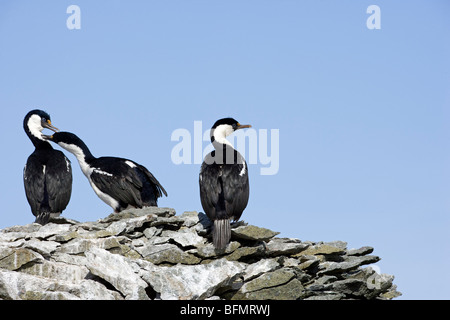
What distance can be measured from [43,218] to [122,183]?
2242 mm

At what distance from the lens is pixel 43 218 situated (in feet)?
58.7

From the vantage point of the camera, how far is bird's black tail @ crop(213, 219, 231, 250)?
15109 millimetres

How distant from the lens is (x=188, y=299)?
43.1 ft

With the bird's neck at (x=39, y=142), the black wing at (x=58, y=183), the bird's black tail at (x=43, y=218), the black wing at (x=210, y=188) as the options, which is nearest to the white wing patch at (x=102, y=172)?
the black wing at (x=58, y=183)

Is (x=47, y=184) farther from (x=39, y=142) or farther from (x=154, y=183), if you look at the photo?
(x=154, y=183)

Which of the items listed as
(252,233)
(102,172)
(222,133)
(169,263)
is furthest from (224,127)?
(169,263)

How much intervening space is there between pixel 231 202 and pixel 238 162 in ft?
3.64

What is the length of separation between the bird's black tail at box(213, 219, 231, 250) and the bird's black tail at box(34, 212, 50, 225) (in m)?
5.10

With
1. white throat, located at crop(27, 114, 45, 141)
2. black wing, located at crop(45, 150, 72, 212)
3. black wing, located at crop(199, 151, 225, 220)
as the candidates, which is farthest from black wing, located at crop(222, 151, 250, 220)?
white throat, located at crop(27, 114, 45, 141)

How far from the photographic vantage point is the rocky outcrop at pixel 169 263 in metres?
13.4

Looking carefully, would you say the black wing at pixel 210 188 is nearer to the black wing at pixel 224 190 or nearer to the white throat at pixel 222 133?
the black wing at pixel 224 190

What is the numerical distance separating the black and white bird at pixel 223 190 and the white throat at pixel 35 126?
5857 mm
